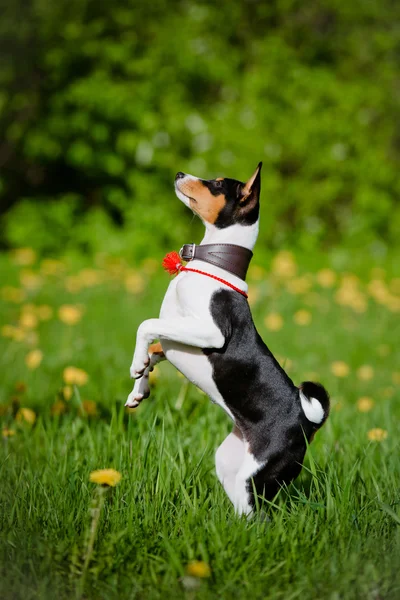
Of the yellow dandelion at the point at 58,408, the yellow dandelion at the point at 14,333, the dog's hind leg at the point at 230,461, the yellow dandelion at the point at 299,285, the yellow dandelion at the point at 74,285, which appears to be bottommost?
the yellow dandelion at the point at 58,408

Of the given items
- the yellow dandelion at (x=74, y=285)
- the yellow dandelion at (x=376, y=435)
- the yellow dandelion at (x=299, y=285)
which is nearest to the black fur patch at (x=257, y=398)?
the yellow dandelion at (x=376, y=435)

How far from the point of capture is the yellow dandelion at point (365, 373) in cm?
504

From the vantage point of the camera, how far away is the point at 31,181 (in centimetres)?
966

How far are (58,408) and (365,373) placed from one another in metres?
2.42

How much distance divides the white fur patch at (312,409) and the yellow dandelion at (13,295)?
446 centimetres

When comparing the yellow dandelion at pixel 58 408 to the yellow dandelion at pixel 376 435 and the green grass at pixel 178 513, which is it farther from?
the yellow dandelion at pixel 376 435

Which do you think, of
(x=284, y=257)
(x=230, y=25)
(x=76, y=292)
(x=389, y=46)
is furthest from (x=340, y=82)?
(x=76, y=292)

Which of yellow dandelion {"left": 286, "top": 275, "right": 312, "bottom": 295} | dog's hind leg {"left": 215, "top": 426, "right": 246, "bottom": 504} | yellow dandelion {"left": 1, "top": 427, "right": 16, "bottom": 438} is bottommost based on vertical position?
yellow dandelion {"left": 1, "top": 427, "right": 16, "bottom": 438}

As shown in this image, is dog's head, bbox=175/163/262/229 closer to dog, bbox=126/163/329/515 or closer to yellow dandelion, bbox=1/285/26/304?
dog, bbox=126/163/329/515

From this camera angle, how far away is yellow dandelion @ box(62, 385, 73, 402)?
389 cm

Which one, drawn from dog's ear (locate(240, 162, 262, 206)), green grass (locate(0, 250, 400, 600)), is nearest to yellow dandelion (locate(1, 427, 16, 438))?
green grass (locate(0, 250, 400, 600))

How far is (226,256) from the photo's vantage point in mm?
2391

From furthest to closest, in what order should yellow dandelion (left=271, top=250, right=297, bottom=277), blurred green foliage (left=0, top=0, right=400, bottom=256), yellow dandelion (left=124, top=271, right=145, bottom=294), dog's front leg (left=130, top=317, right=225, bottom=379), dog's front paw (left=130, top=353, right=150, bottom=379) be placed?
blurred green foliage (left=0, top=0, right=400, bottom=256)
yellow dandelion (left=271, top=250, right=297, bottom=277)
yellow dandelion (left=124, top=271, right=145, bottom=294)
dog's front paw (left=130, top=353, right=150, bottom=379)
dog's front leg (left=130, top=317, right=225, bottom=379)

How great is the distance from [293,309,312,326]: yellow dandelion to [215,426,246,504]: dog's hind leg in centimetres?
395
